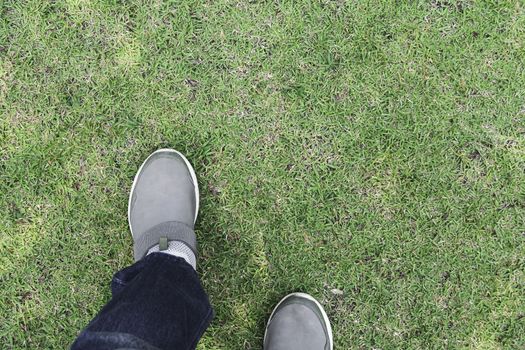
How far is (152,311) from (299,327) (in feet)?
2.68

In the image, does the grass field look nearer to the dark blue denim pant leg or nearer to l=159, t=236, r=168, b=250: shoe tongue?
l=159, t=236, r=168, b=250: shoe tongue

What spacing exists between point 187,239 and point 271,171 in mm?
486

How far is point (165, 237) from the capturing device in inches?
79.5

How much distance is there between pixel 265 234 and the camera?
2168mm

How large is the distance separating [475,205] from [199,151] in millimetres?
1290

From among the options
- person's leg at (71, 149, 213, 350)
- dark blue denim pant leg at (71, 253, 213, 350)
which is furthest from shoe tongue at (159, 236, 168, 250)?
dark blue denim pant leg at (71, 253, 213, 350)

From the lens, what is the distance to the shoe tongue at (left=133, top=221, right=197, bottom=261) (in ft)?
6.63

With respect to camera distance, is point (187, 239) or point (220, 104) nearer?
point (187, 239)

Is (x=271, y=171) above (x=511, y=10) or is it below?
below

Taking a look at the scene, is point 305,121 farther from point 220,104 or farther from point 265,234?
point 265,234

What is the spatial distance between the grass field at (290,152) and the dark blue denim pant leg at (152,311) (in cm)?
38

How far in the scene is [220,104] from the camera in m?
2.17

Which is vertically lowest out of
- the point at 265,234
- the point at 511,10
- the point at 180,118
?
the point at 265,234

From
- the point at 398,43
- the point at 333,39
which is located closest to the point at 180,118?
the point at 333,39
